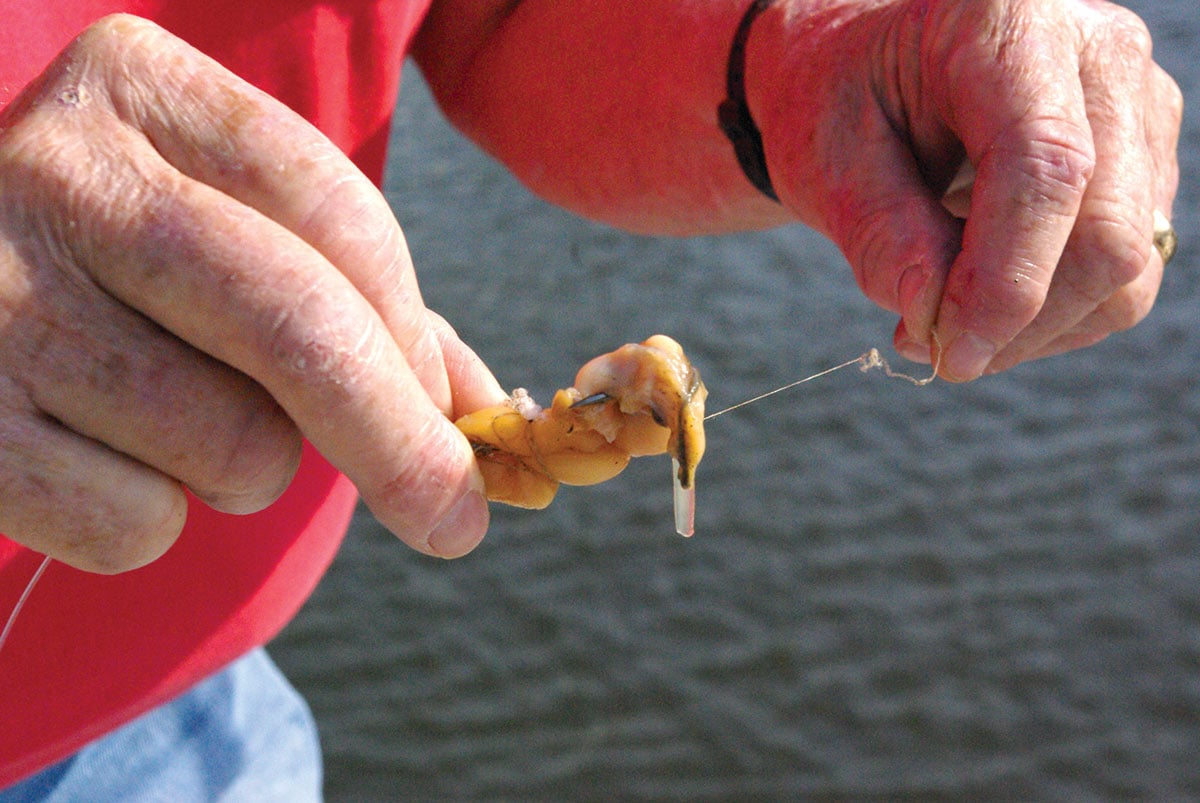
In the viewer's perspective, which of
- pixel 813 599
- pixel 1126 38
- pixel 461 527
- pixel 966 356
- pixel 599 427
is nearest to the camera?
pixel 461 527

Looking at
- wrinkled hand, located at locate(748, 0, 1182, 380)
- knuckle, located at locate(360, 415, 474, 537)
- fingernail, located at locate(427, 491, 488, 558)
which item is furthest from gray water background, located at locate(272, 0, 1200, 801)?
knuckle, located at locate(360, 415, 474, 537)

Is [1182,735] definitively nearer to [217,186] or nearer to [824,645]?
[824,645]

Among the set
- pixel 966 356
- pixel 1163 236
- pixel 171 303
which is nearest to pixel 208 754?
pixel 171 303

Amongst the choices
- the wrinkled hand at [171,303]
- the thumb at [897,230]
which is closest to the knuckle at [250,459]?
the wrinkled hand at [171,303]

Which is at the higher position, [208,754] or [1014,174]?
[1014,174]

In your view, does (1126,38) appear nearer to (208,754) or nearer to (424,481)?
(424,481)

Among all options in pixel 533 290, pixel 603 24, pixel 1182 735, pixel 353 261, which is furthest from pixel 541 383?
pixel 353 261
